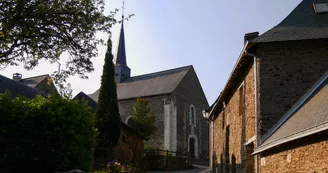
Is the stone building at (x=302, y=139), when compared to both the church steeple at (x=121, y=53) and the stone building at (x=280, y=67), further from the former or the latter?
the church steeple at (x=121, y=53)

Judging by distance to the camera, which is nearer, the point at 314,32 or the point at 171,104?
the point at 314,32

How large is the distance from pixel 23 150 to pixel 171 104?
26773mm

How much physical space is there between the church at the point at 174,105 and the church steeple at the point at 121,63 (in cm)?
212

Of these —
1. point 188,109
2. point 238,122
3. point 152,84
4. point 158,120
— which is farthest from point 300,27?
point 152,84

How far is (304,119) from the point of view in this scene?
7.11 m

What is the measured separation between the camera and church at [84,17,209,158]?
3572 centimetres

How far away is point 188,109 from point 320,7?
2817 cm

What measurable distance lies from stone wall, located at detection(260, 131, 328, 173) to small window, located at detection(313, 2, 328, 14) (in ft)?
15.4

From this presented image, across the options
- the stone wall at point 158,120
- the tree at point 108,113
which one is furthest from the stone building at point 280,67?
the stone wall at point 158,120

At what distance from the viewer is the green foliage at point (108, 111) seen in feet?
75.8

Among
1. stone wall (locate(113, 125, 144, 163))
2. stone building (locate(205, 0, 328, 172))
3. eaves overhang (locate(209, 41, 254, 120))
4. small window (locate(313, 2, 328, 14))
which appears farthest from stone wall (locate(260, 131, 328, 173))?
stone wall (locate(113, 125, 144, 163))

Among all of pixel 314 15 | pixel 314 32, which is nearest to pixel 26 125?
pixel 314 32

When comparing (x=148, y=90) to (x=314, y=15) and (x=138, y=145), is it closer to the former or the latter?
(x=138, y=145)

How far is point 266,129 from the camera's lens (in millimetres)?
9117
